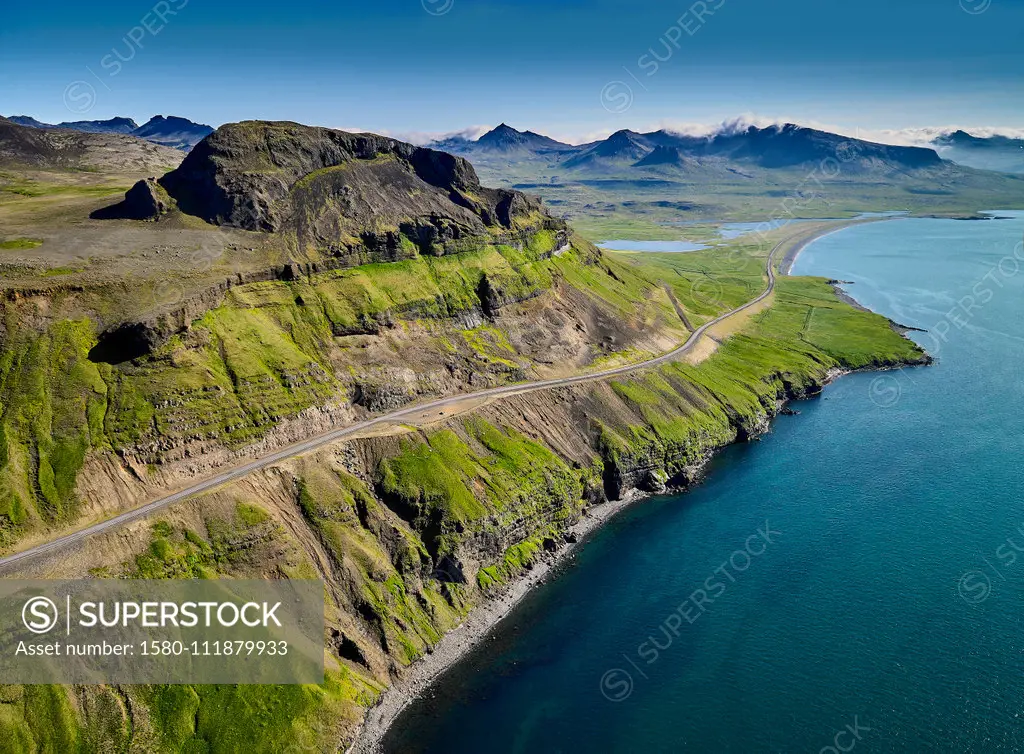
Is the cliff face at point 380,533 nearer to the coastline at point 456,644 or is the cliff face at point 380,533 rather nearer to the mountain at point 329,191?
the coastline at point 456,644

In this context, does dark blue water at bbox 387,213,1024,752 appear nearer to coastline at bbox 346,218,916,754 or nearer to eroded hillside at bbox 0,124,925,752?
coastline at bbox 346,218,916,754

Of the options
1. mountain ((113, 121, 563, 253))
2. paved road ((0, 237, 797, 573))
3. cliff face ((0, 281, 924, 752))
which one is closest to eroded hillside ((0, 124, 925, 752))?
cliff face ((0, 281, 924, 752))

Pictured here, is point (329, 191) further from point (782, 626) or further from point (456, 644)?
point (782, 626)

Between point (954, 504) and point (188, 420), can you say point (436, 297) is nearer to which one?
point (188, 420)

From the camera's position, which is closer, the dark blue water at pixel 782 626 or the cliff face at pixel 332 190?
the dark blue water at pixel 782 626

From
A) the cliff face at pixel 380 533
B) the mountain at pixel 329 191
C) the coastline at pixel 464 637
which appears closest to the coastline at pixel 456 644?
the coastline at pixel 464 637

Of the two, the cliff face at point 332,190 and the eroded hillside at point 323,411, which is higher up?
the cliff face at point 332,190

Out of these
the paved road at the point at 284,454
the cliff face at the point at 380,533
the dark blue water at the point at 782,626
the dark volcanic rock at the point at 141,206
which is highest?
the dark volcanic rock at the point at 141,206

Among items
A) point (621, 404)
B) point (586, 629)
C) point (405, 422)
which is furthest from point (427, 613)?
point (621, 404)

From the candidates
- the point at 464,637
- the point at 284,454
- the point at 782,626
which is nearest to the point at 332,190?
the point at 284,454
